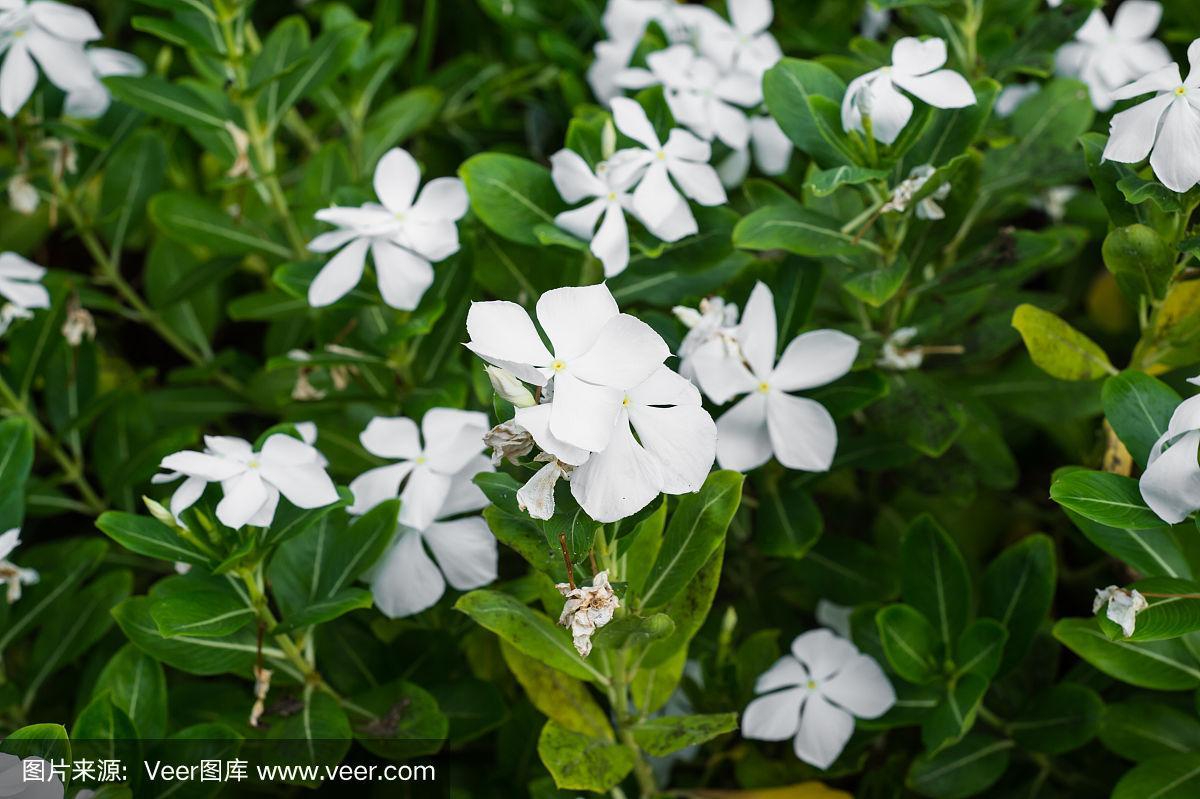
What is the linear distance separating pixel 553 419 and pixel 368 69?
1.35m

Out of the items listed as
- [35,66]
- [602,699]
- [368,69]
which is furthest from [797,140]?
[35,66]

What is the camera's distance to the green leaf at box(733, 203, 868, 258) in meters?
1.37

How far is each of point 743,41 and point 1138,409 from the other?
102cm

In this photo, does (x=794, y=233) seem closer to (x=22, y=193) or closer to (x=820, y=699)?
(x=820, y=699)

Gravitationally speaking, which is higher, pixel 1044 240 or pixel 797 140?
pixel 797 140

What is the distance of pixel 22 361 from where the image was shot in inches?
68.9

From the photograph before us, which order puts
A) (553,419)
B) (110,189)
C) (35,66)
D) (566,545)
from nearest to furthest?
1. (553,419)
2. (566,545)
3. (35,66)
4. (110,189)

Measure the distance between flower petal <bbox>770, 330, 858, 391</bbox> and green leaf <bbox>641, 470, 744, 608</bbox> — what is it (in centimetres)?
25

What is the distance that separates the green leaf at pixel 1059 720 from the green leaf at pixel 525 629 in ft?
2.22

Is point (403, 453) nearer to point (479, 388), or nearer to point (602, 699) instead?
point (479, 388)

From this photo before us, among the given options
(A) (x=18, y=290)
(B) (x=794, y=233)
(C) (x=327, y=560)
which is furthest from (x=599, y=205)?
(A) (x=18, y=290)

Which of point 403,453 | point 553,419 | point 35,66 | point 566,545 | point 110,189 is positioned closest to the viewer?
point 553,419

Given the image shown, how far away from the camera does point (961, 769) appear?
1.52 meters

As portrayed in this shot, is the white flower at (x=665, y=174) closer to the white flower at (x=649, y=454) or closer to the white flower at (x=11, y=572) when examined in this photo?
the white flower at (x=649, y=454)
